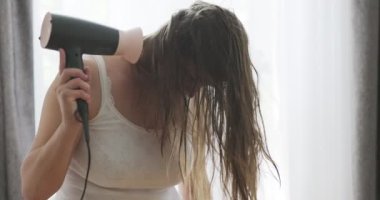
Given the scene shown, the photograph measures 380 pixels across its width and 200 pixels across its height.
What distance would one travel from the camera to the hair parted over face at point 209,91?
88 cm

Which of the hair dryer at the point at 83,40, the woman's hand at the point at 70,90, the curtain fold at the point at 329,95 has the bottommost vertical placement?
the curtain fold at the point at 329,95

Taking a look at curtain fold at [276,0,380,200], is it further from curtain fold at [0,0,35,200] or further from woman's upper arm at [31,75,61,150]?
woman's upper arm at [31,75,61,150]

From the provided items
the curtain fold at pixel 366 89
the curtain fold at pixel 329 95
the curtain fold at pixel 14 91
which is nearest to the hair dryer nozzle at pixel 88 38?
the curtain fold at pixel 14 91

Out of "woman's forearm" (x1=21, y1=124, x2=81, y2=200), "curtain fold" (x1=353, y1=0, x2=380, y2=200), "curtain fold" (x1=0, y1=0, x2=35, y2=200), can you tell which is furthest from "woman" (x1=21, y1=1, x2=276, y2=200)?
"curtain fold" (x1=353, y1=0, x2=380, y2=200)

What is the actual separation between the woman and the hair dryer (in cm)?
2

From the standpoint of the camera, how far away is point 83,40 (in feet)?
2.71

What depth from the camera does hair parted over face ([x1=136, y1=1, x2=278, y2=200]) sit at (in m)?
0.88

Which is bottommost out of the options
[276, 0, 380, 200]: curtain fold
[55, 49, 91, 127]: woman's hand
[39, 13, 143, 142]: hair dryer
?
[276, 0, 380, 200]: curtain fold

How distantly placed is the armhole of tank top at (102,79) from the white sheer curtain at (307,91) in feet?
2.00

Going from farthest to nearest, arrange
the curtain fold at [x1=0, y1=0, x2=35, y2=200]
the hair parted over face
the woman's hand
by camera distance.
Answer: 1. the curtain fold at [x1=0, y1=0, x2=35, y2=200]
2. the hair parted over face
3. the woman's hand

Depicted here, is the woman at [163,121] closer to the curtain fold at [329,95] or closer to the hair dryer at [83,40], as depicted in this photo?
the hair dryer at [83,40]

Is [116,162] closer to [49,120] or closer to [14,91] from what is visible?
[49,120]

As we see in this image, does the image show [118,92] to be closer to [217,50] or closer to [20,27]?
[217,50]

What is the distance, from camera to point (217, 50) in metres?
0.88
